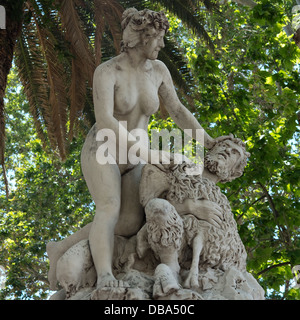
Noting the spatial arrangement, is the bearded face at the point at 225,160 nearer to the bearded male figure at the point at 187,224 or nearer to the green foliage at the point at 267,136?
the bearded male figure at the point at 187,224

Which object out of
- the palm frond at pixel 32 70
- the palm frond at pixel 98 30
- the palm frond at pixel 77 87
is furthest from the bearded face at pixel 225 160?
the palm frond at pixel 32 70

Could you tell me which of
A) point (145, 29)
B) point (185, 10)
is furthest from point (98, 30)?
point (145, 29)

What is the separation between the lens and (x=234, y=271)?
422 cm

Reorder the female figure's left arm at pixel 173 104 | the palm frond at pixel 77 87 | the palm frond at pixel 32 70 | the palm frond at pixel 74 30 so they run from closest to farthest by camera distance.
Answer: the female figure's left arm at pixel 173 104
the palm frond at pixel 74 30
the palm frond at pixel 77 87
the palm frond at pixel 32 70

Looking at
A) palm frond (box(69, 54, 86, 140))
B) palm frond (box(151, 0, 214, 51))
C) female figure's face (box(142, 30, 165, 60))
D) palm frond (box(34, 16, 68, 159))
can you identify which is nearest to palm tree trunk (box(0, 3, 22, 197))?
palm frond (box(34, 16, 68, 159))

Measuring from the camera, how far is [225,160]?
4977mm

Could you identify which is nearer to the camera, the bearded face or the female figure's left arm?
the bearded face

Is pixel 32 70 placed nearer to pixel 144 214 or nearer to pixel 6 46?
pixel 6 46

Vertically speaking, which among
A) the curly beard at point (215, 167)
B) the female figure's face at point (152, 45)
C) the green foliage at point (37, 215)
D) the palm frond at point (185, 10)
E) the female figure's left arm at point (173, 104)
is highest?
the palm frond at point (185, 10)

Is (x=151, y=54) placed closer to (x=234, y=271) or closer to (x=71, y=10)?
(x=234, y=271)

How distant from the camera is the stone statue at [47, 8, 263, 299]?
4.25 m

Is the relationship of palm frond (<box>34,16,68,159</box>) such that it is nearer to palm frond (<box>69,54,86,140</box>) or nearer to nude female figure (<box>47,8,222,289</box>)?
palm frond (<box>69,54,86,140</box>)

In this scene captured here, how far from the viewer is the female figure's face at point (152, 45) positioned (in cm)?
483

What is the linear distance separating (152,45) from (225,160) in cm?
110
